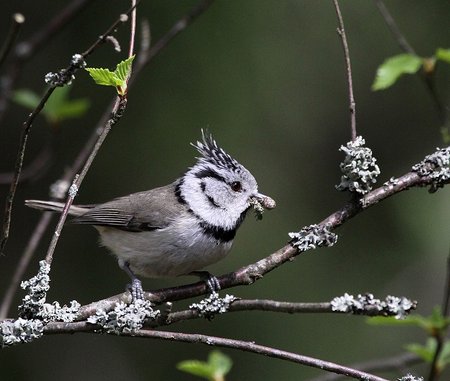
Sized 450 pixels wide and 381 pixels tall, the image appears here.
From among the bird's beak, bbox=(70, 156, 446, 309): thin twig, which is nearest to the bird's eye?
the bird's beak

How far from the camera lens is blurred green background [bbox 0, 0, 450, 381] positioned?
5.63 metres

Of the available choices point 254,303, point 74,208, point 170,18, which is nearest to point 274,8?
point 170,18

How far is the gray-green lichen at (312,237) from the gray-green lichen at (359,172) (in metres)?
0.16

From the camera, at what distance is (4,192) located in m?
5.88

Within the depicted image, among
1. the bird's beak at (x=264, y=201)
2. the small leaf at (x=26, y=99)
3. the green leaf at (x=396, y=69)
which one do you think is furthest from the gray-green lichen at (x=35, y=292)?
the small leaf at (x=26, y=99)

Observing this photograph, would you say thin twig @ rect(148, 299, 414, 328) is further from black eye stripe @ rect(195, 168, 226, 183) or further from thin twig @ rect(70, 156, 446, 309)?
black eye stripe @ rect(195, 168, 226, 183)

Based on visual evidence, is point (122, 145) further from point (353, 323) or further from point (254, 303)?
point (254, 303)

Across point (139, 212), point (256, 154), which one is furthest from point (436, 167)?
point (256, 154)

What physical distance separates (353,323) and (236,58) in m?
2.44

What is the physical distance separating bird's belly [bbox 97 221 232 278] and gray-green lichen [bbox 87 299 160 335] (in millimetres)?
1087

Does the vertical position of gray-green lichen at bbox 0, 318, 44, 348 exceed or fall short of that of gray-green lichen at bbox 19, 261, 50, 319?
it falls short

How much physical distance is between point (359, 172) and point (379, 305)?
0.61m

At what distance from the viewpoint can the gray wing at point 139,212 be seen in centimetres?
396

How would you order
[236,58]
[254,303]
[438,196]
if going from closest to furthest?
[254,303] → [438,196] → [236,58]
